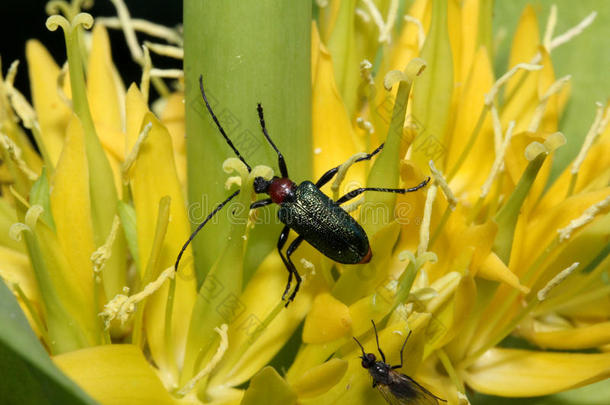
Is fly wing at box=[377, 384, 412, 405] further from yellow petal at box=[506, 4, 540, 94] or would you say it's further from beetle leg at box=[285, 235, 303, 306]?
yellow petal at box=[506, 4, 540, 94]

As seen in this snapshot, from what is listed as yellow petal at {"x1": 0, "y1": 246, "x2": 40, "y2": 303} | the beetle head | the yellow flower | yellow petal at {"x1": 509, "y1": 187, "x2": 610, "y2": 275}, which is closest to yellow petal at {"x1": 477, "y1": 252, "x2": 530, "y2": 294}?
the yellow flower

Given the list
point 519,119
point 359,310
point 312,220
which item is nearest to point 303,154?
point 312,220

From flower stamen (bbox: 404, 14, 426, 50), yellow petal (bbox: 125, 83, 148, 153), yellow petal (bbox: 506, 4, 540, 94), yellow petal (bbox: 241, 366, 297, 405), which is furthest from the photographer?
yellow petal (bbox: 506, 4, 540, 94)

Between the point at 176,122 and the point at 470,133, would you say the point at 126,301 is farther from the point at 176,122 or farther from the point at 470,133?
the point at 470,133

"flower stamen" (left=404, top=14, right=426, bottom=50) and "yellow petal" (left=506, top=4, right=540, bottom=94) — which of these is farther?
"yellow petal" (left=506, top=4, right=540, bottom=94)

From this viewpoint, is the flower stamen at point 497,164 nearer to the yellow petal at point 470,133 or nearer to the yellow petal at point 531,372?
the yellow petal at point 470,133

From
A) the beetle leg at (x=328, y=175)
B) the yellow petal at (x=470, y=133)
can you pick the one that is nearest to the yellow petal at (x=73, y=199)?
the beetle leg at (x=328, y=175)

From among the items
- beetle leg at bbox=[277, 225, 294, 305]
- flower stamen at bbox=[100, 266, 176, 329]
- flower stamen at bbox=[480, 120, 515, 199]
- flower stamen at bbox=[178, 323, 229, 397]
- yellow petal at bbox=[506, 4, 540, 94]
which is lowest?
flower stamen at bbox=[178, 323, 229, 397]
